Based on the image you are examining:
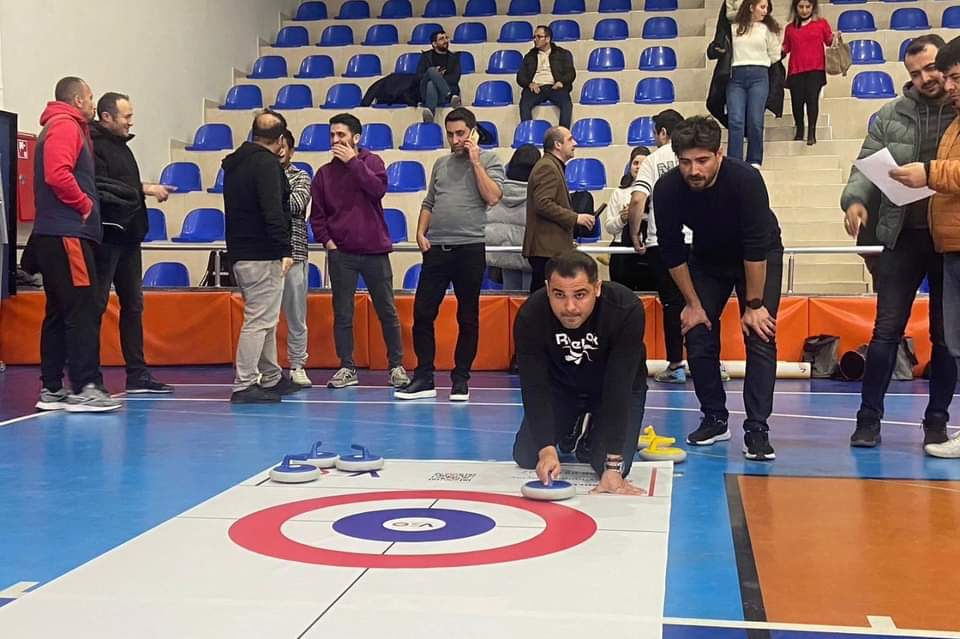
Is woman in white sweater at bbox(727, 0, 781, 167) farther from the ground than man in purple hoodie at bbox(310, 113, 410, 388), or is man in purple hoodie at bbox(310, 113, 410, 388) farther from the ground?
woman in white sweater at bbox(727, 0, 781, 167)

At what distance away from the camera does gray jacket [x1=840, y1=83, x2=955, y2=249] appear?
4727mm

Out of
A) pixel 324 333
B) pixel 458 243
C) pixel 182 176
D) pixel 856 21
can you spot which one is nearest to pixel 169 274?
pixel 182 176

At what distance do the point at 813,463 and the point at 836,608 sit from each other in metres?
2.04

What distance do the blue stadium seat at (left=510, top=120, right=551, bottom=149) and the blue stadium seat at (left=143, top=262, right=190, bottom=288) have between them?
366 cm

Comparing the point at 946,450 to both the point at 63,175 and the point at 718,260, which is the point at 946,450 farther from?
the point at 63,175

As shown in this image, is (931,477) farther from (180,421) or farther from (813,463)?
(180,421)

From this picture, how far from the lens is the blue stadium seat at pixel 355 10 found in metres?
15.8

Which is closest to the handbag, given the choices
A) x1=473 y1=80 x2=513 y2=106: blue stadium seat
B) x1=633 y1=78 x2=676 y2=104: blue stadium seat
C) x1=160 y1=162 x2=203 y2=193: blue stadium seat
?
x1=633 y1=78 x2=676 y2=104: blue stadium seat

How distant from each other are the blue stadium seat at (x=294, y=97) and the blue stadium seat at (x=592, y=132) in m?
3.47

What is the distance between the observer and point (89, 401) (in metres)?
6.17

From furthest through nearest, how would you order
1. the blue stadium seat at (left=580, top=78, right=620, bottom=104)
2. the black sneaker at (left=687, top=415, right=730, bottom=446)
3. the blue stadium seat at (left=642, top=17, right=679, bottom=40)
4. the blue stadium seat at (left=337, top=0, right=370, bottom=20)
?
the blue stadium seat at (left=337, top=0, right=370, bottom=20)
the blue stadium seat at (left=642, top=17, right=679, bottom=40)
the blue stadium seat at (left=580, top=78, right=620, bottom=104)
the black sneaker at (left=687, top=415, right=730, bottom=446)

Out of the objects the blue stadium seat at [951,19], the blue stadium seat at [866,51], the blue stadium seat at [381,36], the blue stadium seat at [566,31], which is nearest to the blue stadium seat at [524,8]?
the blue stadium seat at [566,31]

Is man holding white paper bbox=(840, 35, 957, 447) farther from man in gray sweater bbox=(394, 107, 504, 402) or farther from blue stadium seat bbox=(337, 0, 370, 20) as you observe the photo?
blue stadium seat bbox=(337, 0, 370, 20)

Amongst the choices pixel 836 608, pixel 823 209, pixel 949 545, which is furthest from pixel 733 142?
pixel 836 608
